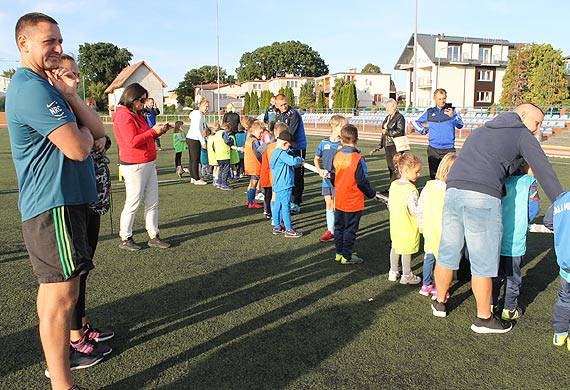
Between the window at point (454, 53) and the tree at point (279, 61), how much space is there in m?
51.3

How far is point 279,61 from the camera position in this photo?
10375 centimetres

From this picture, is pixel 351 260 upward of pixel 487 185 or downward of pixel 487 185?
downward

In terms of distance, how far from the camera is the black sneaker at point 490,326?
3598mm

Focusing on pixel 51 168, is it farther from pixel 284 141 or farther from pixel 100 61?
pixel 100 61

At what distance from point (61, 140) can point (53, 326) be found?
3.37 feet

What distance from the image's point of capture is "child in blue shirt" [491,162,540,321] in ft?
A: 12.0

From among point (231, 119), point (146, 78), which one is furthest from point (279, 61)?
point (231, 119)

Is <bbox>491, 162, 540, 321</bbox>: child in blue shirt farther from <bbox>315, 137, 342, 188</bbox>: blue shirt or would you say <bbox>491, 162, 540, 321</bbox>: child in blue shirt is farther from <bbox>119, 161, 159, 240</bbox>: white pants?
<bbox>119, 161, 159, 240</bbox>: white pants

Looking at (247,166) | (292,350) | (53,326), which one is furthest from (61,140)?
(247,166)

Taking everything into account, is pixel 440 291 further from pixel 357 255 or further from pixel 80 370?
→ pixel 80 370

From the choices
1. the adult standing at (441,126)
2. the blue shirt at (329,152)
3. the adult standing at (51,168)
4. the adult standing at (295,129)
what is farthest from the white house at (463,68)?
the adult standing at (51,168)

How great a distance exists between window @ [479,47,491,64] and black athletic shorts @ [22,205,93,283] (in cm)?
6399

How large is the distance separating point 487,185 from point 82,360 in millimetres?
3163

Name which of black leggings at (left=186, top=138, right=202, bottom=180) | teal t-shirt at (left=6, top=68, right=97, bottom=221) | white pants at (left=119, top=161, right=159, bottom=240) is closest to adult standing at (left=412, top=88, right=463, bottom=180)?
white pants at (left=119, top=161, right=159, bottom=240)
